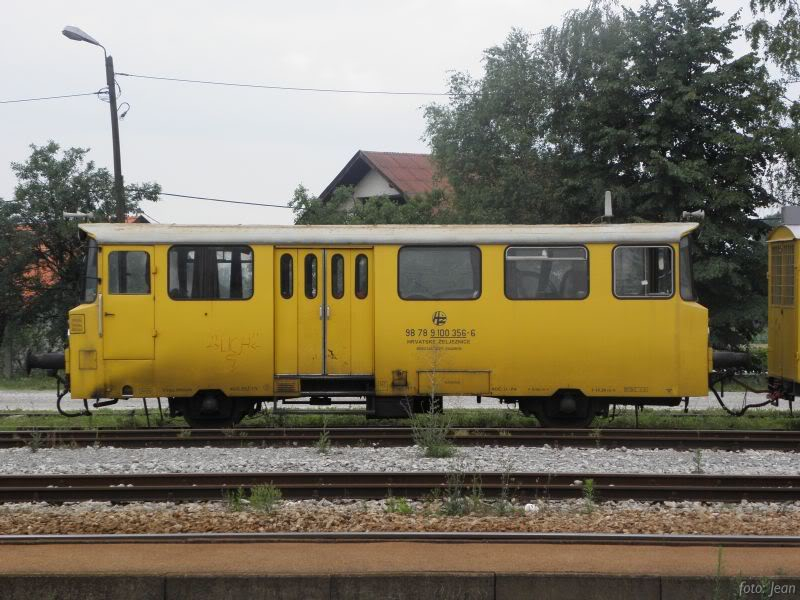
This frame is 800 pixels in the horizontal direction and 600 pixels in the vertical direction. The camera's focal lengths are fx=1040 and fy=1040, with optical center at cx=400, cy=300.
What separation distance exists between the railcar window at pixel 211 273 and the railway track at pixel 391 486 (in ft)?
14.0

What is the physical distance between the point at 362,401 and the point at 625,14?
53.2 ft

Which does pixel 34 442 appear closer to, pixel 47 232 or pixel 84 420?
pixel 84 420

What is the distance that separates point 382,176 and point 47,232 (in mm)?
18839

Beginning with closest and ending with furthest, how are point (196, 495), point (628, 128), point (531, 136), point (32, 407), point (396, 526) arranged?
1. point (396, 526)
2. point (196, 495)
3. point (32, 407)
4. point (628, 128)
5. point (531, 136)

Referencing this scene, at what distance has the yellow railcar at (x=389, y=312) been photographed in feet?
46.0

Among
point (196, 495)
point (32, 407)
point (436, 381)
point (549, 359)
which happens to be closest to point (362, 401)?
point (436, 381)

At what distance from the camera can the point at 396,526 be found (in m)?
8.46

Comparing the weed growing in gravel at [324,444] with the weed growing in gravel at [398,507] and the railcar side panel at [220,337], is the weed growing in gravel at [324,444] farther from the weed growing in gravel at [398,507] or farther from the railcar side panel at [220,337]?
the weed growing in gravel at [398,507]

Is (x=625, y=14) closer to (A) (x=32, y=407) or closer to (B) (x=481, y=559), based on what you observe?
(A) (x=32, y=407)

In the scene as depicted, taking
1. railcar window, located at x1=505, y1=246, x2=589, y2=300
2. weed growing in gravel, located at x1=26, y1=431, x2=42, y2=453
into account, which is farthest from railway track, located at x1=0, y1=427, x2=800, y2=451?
railcar window, located at x1=505, y1=246, x2=589, y2=300

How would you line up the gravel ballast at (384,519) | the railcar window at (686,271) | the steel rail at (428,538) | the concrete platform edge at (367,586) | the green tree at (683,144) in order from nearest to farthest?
the concrete platform edge at (367,586) → the steel rail at (428,538) → the gravel ballast at (384,519) → the railcar window at (686,271) → the green tree at (683,144)

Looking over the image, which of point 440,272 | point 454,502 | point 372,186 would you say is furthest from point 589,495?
point 372,186

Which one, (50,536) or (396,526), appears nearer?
(50,536)

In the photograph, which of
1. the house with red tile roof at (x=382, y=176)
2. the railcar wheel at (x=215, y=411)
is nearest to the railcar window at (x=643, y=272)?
the railcar wheel at (x=215, y=411)
